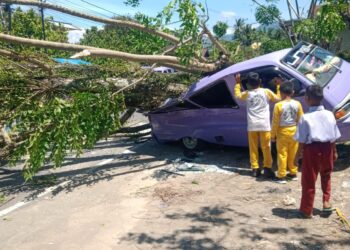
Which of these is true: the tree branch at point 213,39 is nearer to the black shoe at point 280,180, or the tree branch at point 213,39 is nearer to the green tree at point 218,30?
the green tree at point 218,30

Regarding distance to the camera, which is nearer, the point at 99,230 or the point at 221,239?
the point at 221,239

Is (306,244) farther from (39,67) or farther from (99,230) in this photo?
(39,67)

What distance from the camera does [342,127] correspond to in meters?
6.27

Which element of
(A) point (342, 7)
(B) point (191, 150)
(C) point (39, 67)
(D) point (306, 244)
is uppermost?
(A) point (342, 7)

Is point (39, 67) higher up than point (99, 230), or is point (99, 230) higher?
point (39, 67)

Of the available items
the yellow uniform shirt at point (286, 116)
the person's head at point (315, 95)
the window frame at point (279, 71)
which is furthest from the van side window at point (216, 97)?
the person's head at point (315, 95)

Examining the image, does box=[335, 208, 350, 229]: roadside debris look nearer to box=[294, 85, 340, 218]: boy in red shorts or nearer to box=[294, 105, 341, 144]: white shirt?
box=[294, 85, 340, 218]: boy in red shorts

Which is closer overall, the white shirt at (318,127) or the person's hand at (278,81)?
the white shirt at (318,127)

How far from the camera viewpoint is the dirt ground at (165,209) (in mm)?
4621

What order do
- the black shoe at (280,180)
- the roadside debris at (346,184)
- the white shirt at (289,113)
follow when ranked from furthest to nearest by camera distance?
the black shoe at (280,180)
the white shirt at (289,113)
the roadside debris at (346,184)

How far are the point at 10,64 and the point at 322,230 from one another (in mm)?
6321

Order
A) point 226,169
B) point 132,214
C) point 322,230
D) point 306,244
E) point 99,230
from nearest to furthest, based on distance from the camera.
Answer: point 306,244 < point 322,230 < point 99,230 < point 132,214 < point 226,169

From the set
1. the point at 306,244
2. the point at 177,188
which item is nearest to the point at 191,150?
the point at 177,188

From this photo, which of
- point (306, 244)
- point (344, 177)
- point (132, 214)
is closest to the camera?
point (306, 244)
